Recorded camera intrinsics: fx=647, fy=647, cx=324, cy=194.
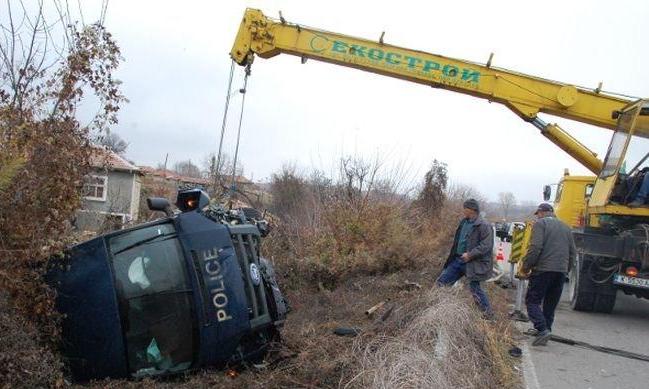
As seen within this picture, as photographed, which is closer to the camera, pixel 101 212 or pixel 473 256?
pixel 473 256

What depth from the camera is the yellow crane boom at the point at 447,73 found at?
11.7 metres

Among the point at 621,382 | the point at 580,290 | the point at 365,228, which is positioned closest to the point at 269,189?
the point at 365,228

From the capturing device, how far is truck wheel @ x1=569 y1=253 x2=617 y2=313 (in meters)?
10.2

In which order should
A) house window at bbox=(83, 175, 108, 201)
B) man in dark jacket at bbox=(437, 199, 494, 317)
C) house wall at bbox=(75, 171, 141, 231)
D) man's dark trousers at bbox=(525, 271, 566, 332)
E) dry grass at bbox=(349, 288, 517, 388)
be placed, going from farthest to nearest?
man in dark jacket at bbox=(437, 199, 494, 317)
man's dark trousers at bbox=(525, 271, 566, 332)
house wall at bbox=(75, 171, 141, 231)
house window at bbox=(83, 175, 108, 201)
dry grass at bbox=(349, 288, 517, 388)

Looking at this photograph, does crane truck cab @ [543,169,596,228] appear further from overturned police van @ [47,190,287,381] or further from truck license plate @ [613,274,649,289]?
overturned police van @ [47,190,287,381]

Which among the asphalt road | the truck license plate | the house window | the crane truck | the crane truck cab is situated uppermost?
the crane truck

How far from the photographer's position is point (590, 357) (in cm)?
725

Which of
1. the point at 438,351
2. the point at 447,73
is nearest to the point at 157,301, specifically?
the point at 438,351

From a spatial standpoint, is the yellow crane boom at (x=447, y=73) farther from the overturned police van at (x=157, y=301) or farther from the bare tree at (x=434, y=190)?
the bare tree at (x=434, y=190)

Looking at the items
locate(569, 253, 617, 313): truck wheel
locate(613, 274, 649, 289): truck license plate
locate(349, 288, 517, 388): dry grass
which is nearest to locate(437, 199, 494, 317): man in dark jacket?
locate(349, 288, 517, 388): dry grass

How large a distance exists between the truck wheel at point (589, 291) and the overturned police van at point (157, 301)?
21.2 ft

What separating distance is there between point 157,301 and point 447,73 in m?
8.06

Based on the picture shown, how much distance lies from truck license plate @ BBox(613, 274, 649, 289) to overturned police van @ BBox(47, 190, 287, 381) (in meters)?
6.38

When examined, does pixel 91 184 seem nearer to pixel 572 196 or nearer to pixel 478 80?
pixel 478 80
